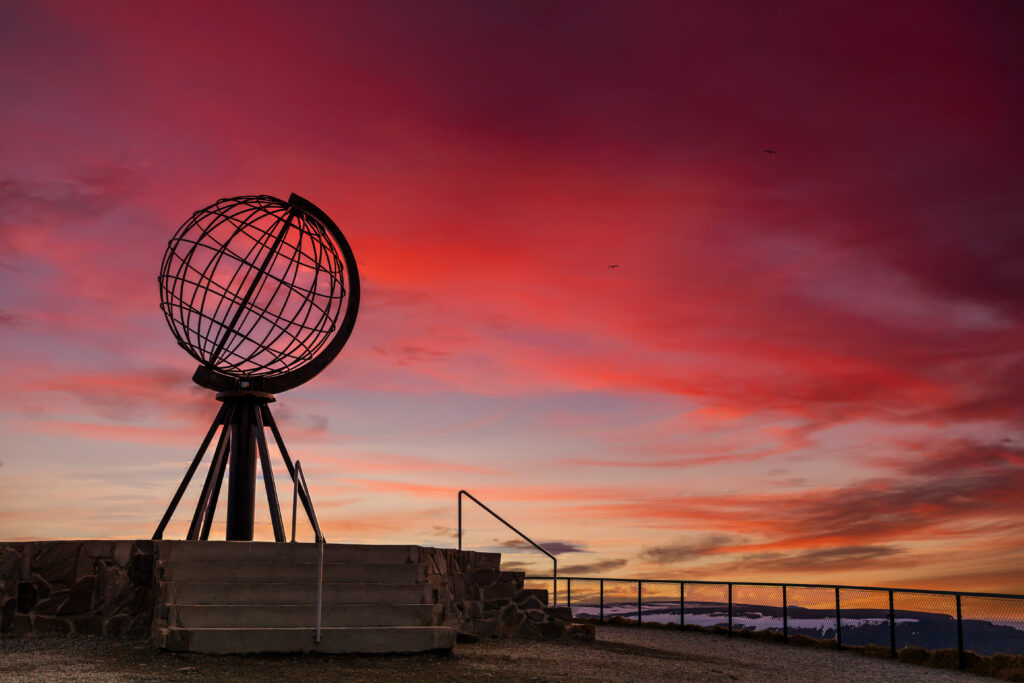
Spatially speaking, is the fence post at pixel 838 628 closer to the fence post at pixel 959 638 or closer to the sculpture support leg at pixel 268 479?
the fence post at pixel 959 638

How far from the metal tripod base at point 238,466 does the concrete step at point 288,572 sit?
326cm

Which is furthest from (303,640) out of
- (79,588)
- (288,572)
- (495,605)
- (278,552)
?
(495,605)

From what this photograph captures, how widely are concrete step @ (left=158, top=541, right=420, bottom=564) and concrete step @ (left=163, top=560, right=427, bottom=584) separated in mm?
117

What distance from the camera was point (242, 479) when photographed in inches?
586

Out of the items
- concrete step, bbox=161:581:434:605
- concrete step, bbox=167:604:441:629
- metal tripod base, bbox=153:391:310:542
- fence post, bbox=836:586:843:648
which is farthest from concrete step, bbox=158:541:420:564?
fence post, bbox=836:586:843:648

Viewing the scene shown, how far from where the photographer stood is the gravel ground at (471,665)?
8.95 metres

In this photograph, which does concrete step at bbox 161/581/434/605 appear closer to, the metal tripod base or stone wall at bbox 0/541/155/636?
stone wall at bbox 0/541/155/636

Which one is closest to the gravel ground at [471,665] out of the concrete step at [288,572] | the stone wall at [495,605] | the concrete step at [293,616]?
the concrete step at [293,616]

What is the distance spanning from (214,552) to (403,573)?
2388 mm

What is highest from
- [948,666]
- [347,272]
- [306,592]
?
[347,272]

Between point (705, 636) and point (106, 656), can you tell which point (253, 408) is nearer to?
point (106, 656)

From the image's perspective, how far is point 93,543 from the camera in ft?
39.6

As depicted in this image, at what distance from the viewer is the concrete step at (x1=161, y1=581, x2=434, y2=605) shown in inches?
419

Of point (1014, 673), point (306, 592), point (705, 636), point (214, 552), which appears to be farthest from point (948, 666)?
point (214, 552)
